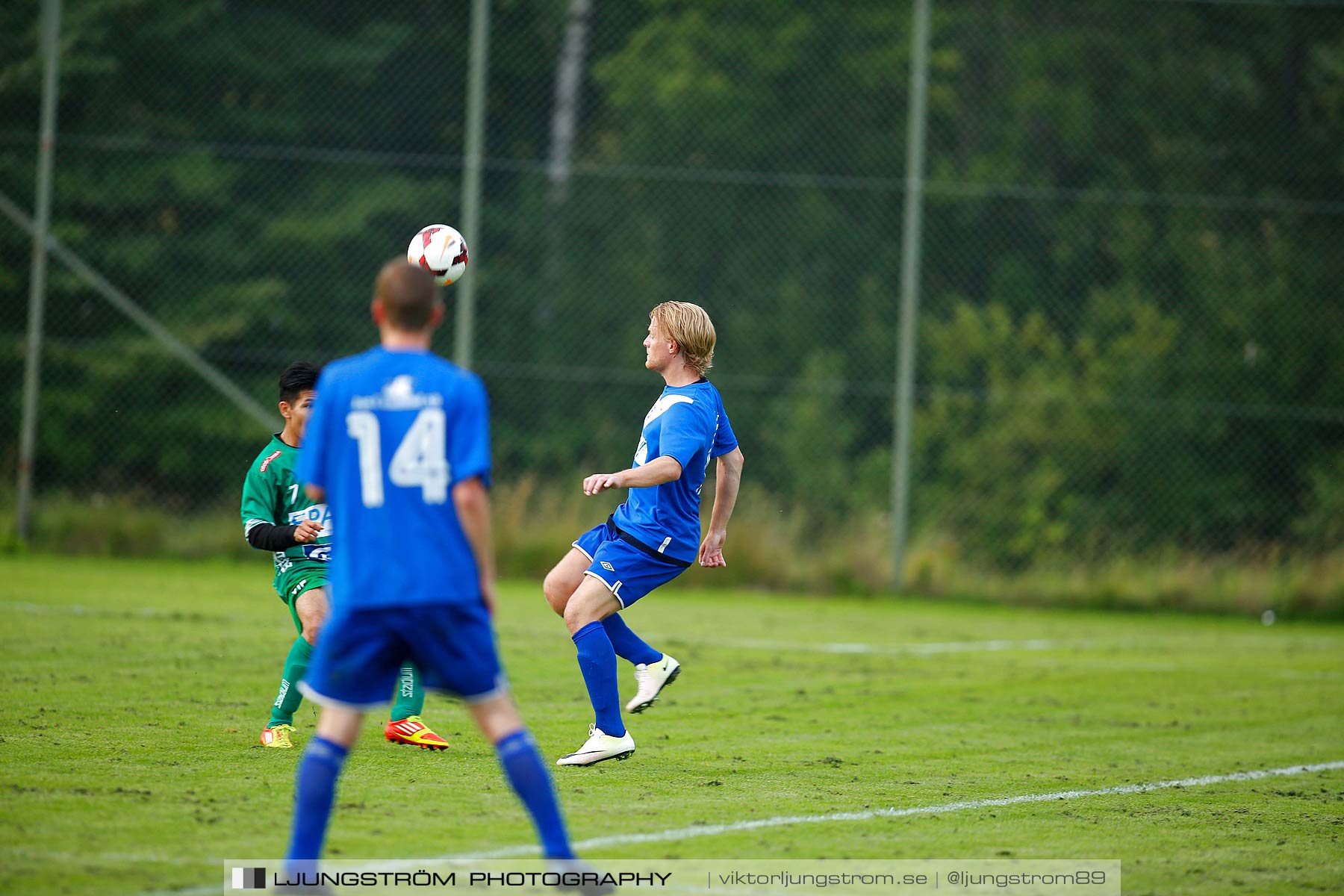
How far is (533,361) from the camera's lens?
63.7 ft

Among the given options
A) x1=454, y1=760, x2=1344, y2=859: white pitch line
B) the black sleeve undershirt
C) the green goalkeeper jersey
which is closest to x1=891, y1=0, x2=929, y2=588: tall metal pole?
x1=454, y1=760, x2=1344, y2=859: white pitch line

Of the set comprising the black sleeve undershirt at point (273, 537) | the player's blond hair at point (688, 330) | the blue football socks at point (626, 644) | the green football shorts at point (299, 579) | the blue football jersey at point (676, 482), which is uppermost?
the player's blond hair at point (688, 330)

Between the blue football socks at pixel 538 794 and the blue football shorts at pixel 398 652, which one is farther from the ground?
the blue football shorts at pixel 398 652

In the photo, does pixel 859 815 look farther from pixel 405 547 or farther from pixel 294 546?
pixel 294 546

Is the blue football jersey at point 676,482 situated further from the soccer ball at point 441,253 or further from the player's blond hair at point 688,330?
the soccer ball at point 441,253

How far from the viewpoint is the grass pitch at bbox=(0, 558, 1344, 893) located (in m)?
4.97

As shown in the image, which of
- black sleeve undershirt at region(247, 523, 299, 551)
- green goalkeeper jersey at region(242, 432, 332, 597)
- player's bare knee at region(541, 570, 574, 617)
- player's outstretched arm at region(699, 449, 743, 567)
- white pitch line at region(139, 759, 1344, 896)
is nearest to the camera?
white pitch line at region(139, 759, 1344, 896)

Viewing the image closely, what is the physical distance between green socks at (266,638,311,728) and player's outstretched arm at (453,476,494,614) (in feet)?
7.81

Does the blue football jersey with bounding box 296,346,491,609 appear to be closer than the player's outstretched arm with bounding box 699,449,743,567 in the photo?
Yes

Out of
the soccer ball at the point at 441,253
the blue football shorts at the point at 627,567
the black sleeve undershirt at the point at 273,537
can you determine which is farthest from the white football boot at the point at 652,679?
the soccer ball at the point at 441,253

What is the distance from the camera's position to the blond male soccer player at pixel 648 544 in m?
6.41

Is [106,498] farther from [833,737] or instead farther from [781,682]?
[833,737]

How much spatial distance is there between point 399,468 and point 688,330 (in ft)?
8.52

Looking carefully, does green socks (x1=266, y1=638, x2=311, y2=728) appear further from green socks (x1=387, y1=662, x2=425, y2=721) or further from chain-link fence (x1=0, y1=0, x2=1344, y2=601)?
chain-link fence (x1=0, y1=0, x2=1344, y2=601)
